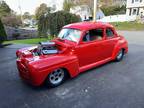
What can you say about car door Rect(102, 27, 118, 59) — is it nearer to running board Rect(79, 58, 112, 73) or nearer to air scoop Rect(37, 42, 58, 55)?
running board Rect(79, 58, 112, 73)

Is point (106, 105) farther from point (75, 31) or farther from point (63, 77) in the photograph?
point (75, 31)

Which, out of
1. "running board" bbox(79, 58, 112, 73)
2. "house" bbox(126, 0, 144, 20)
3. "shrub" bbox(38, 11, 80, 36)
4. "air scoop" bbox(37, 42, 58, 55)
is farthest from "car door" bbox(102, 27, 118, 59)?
"house" bbox(126, 0, 144, 20)

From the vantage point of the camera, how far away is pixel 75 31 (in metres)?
4.47

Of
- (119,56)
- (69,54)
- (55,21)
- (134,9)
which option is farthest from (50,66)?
(134,9)

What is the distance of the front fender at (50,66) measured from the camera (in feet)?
11.0

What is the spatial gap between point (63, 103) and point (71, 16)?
8.36m

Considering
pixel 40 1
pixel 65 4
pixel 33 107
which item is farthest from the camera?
pixel 40 1

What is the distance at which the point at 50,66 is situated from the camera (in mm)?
3508

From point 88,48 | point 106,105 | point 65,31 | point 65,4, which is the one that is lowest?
point 106,105

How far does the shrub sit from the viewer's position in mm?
10484

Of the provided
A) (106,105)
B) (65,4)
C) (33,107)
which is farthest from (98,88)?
(65,4)

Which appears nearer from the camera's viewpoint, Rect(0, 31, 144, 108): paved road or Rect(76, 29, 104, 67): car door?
Rect(0, 31, 144, 108): paved road

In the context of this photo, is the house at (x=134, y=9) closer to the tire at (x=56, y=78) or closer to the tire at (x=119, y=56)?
the tire at (x=119, y=56)

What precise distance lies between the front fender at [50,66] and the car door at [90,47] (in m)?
0.33
